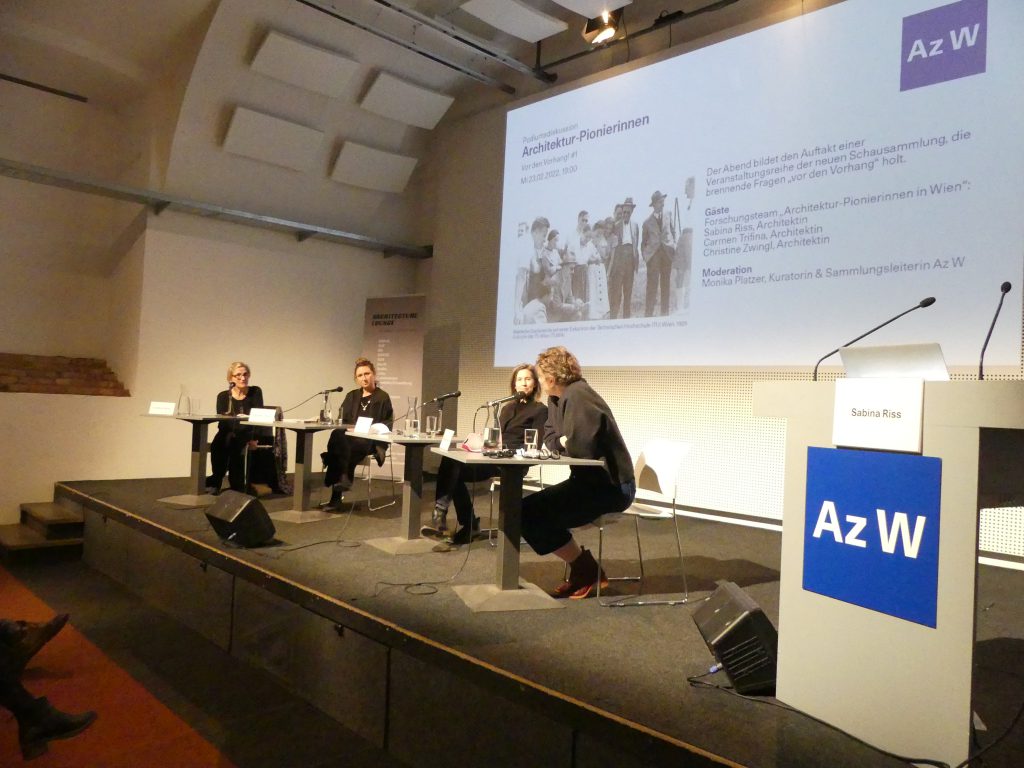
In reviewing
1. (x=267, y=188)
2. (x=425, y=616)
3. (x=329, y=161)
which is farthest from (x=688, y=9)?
(x=425, y=616)

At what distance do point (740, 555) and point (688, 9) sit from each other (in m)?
4.34

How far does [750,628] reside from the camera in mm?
1962

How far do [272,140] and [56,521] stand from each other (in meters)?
3.86

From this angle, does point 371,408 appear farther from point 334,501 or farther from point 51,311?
point 51,311

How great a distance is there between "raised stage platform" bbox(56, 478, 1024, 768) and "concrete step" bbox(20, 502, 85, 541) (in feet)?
3.36

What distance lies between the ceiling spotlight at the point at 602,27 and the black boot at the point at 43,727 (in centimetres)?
558

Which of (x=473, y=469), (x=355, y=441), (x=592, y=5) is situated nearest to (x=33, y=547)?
(x=355, y=441)

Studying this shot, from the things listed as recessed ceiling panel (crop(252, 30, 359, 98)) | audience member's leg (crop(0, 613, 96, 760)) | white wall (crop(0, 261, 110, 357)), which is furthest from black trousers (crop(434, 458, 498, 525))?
white wall (crop(0, 261, 110, 357))

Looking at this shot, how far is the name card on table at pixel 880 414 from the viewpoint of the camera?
5.26ft

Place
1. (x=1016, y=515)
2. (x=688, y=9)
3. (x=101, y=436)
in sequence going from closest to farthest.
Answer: (x=1016, y=515), (x=688, y=9), (x=101, y=436)

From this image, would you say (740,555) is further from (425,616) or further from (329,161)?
(329,161)

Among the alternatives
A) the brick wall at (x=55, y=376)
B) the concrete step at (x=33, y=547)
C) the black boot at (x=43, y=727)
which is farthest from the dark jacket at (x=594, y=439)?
the brick wall at (x=55, y=376)

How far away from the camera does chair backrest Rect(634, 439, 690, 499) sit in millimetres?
3227

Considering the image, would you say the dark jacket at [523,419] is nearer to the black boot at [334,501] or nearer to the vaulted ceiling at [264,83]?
the black boot at [334,501]
